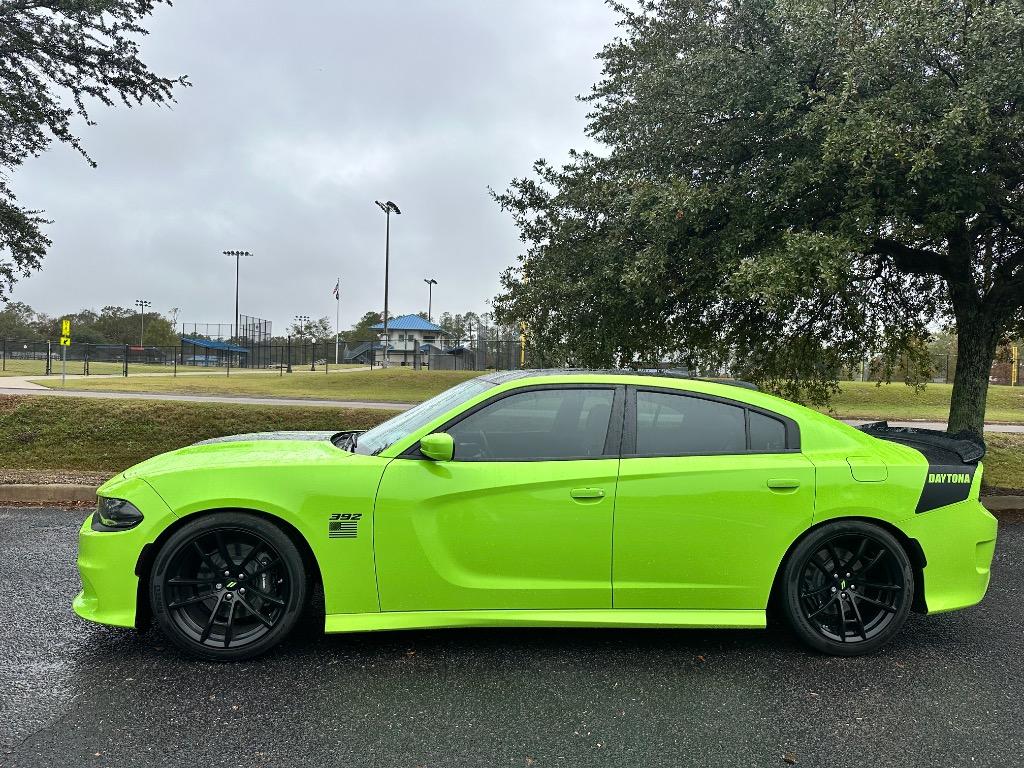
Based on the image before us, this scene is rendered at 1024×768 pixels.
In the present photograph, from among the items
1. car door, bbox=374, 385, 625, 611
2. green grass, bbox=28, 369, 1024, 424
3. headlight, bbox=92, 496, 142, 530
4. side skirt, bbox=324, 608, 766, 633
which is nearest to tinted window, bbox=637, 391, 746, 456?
car door, bbox=374, 385, 625, 611

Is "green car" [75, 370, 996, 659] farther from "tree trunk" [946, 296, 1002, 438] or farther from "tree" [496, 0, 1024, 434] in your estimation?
"tree trunk" [946, 296, 1002, 438]

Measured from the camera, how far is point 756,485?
10.8 feet

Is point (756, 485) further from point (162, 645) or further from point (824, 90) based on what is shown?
point (824, 90)

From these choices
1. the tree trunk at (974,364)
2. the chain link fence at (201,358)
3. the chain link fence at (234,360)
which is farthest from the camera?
the chain link fence at (201,358)

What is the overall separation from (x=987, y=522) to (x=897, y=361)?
9199 millimetres

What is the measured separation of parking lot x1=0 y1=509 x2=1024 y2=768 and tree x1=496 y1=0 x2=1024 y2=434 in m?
4.07

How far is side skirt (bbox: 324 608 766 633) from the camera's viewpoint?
10.3 feet

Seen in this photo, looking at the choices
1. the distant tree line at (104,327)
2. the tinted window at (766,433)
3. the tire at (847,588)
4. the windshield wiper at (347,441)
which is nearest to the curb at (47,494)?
the windshield wiper at (347,441)

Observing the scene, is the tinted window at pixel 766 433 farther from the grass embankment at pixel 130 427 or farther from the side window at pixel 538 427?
the grass embankment at pixel 130 427

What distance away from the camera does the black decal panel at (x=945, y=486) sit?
3.40 metres

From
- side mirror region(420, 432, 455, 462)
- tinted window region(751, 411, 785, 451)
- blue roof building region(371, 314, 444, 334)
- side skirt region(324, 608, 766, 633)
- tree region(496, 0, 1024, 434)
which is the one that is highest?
blue roof building region(371, 314, 444, 334)

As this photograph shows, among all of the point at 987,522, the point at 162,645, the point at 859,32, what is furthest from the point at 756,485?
the point at 859,32

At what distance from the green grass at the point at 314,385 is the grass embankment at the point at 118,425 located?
355 inches

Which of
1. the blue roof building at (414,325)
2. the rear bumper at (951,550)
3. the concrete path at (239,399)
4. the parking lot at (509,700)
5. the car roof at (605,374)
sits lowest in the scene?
the parking lot at (509,700)
